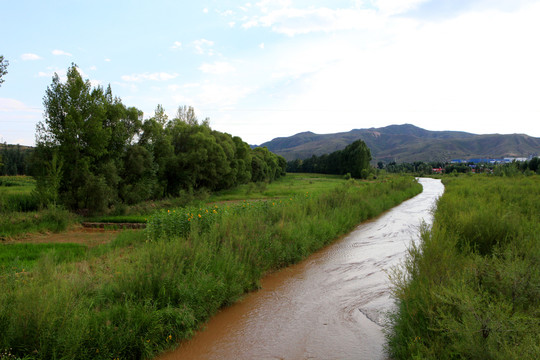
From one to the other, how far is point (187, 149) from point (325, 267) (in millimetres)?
29120

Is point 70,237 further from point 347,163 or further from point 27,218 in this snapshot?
point 347,163

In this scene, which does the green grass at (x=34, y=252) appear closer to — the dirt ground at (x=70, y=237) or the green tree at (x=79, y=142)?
the dirt ground at (x=70, y=237)

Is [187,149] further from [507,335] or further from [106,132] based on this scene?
[507,335]

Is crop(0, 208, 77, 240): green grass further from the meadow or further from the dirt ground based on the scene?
the dirt ground

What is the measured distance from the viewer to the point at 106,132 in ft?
75.6

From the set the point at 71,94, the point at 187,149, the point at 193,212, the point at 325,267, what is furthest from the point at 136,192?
the point at 325,267

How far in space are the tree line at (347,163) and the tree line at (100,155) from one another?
167ft

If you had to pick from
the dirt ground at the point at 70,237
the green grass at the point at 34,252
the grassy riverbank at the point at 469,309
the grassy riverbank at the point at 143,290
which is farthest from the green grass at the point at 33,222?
the grassy riverbank at the point at 469,309

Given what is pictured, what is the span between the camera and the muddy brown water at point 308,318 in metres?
5.41

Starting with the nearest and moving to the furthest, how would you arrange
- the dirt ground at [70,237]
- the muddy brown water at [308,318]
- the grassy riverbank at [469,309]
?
the grassy riverbank at [469,309] → the muddy brown water at [308,318] → the dirt ground at [70,237]

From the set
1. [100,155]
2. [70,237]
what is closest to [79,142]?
[100,155]

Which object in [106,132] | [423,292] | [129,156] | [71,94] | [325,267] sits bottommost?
[325,267]

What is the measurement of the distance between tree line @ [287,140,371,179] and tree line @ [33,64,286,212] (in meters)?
51.0

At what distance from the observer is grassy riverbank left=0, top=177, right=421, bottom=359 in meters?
4.31
